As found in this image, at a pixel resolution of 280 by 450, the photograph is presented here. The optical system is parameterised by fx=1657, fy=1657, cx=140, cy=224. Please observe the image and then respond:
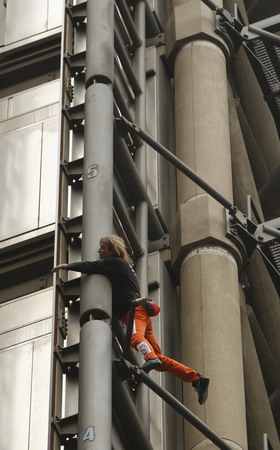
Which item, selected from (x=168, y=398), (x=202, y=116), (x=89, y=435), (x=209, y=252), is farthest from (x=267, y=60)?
(x=89, y=435)

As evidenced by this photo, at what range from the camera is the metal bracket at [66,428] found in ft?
75.5

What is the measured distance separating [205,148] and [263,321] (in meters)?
3.92

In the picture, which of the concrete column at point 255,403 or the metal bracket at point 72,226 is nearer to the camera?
the metal bracket at point 72,226

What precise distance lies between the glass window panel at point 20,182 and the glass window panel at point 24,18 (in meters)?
3.41

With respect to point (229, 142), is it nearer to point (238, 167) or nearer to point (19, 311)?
point (238, 167)

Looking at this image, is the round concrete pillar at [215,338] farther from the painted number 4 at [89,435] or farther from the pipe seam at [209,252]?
the painted number 4 at [89,435]

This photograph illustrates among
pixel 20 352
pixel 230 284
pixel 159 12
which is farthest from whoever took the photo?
pixel 159 12

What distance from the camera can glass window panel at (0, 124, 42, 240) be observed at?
31688 millimetres

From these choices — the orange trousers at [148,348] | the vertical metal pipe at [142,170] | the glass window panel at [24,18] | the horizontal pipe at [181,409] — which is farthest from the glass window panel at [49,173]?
the horizontal pipe at [181,409]

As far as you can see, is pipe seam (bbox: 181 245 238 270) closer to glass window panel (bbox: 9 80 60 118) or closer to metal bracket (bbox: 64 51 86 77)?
metal bracket (bbox: 64 51 86 77)

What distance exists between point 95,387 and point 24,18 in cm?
1493

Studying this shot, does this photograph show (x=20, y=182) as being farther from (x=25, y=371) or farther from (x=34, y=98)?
(x=25, y=371)

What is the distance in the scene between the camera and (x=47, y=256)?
3139 centimetres

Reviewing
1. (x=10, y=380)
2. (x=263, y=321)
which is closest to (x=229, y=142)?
(x=263, y=321)
